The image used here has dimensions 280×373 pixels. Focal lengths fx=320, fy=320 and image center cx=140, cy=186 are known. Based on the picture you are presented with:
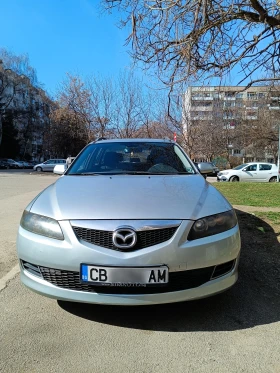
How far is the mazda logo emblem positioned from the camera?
2.40m

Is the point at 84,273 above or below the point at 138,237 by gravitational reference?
below

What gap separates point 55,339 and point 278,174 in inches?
839

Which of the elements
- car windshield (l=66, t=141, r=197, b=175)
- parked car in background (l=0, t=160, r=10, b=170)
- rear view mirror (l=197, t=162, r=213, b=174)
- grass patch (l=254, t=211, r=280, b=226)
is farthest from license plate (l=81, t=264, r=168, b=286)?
parked car in background (l=0, t=160, r=10, b=170)

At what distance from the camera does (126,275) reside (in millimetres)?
2359

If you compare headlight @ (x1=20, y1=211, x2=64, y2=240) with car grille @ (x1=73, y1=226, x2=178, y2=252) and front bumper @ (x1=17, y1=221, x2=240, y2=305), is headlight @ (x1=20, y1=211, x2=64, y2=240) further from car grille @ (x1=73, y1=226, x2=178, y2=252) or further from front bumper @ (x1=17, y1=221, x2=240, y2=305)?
car grille @ (x1=73, y1=226, x2=178, y2=252)

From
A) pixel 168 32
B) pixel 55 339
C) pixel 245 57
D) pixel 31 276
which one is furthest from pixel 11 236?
pixel 245 57

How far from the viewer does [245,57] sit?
5926 mm

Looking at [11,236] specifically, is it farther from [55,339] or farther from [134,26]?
[134,26]

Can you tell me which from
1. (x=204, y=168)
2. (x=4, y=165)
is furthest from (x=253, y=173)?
(x=4, y=165)

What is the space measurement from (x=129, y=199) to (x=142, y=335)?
1.08m

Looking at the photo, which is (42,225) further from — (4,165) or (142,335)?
(4,165)

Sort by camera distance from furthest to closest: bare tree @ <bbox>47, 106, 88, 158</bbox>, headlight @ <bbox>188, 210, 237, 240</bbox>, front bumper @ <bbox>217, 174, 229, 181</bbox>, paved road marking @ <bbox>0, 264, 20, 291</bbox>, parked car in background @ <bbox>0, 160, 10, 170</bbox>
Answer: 1. parked car in background @ <bbox>0, 160, 10, 170</bbox>
2. bare tree @ <bbox>47, 106, 88, 158</bbox>
3. front bumper @ <bbox>217, 174, 229, 181</bbox>
4. paved road marking @ <bbox>0, 264, 20, 291</bbox>
5. headlight @ <bbox>188, 210, 237, 240</bbox>

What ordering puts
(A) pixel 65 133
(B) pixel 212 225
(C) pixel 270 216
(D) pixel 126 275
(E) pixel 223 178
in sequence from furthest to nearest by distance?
(A) pixel 65 133, (E) pixel 223 178, (C) pixel 270 216, (B) pixel 212 225, (D) pixel 126 275

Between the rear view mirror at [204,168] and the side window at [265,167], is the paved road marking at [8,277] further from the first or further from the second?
the side window at [265,167]
